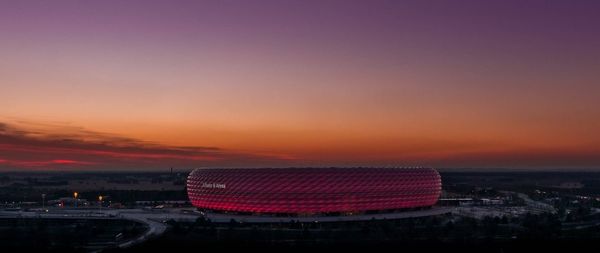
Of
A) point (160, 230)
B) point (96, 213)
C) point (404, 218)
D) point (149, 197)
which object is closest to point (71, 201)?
point (149, 197)

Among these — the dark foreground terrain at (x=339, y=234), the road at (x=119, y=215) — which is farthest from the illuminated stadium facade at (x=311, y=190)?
the dark foreground terrain at (x=339, y=234)

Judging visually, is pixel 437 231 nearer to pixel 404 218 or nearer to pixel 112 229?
pixel 404 218

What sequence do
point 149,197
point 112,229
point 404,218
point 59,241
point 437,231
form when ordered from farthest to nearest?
1. point 149,197
2. point 404,218
3. point 112,229
4. point 437,231
5. point 59,241

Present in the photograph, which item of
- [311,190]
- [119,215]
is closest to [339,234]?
[311,190]

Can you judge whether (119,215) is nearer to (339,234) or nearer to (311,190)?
(311,190)

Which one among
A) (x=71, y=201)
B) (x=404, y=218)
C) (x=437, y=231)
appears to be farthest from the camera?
(x=71, y=201)

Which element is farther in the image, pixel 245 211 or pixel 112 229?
pixel 245 211

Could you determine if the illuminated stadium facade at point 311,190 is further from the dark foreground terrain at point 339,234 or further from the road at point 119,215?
the dark foreground terrain at point 339,234

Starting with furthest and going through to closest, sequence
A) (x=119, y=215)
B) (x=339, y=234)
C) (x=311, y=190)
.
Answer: (x=119, y=215), (x=311, y=190), (x=339, y=234)
